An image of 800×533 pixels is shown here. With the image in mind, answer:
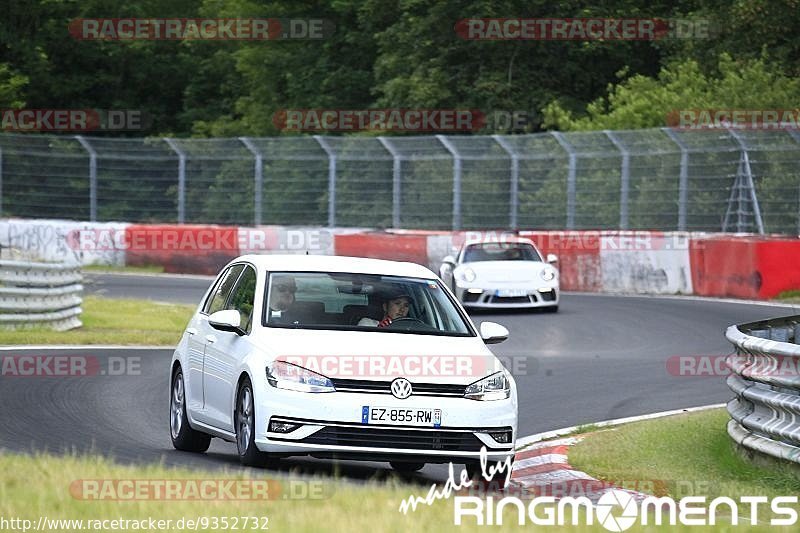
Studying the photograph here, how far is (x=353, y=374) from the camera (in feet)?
32.5

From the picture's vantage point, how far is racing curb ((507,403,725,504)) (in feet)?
32.1

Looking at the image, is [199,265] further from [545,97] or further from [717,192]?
[545,97]

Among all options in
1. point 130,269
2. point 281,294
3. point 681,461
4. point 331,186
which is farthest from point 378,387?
point 130,269

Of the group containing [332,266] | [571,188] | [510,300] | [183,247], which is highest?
[332,266]

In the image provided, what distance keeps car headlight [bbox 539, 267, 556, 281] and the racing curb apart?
497 inches

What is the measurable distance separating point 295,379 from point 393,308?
1310 mm

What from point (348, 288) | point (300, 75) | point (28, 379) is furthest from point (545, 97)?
point (348, 288)

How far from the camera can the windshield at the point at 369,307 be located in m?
10.8

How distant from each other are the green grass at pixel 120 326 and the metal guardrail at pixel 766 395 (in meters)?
11.1

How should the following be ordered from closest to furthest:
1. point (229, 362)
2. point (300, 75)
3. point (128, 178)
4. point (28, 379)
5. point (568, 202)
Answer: point (229, 362) → point (28, 379) → point (568, 202) → point (128, 178) → point (300, 75)

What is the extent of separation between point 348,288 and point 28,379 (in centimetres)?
593

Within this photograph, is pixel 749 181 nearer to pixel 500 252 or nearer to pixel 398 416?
pixel 500 252

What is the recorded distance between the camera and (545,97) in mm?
48781

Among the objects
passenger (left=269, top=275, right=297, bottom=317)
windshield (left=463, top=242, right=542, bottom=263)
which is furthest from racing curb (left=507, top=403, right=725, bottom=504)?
windshield (left=463, top=242, right=542, bottom=263)
